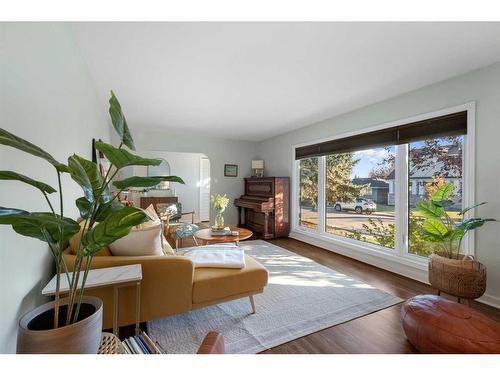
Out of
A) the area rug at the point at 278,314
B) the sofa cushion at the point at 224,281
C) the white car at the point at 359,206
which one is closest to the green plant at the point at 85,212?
the sofa cushion at the point at 224,281

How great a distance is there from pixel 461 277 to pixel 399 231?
41.2 inches

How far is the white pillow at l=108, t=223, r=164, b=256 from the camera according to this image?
1.61 meters

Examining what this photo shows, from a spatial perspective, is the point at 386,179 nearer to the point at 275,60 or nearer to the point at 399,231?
the point at 399,231

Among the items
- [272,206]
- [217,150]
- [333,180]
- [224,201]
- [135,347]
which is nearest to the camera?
[135,347]

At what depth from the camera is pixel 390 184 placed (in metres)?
3.16

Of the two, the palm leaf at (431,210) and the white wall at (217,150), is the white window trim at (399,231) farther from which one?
the white wall at (217,150)

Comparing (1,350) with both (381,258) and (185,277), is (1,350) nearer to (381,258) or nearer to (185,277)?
(185,277)

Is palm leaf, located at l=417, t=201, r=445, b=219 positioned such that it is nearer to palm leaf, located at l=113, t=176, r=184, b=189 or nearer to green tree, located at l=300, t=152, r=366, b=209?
green tree, located at l=300, t=152, r=366, b=209

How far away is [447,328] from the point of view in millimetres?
1371

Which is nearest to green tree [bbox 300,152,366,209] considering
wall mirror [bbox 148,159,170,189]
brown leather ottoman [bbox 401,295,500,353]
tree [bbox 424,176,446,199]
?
tree [bbox 424,176,446,199]

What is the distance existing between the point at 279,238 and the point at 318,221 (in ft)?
3.20

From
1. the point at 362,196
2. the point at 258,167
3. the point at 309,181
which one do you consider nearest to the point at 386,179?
the point at 362,196

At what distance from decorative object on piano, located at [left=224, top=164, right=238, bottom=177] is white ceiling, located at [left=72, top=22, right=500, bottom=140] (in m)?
2.40

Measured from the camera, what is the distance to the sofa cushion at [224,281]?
1706 mm
